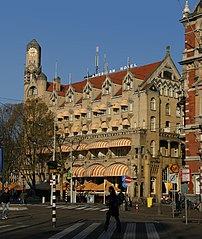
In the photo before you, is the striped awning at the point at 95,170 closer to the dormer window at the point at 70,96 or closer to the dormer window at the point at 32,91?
the dormer window at the point at 70,96

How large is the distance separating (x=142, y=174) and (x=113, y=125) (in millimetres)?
9763

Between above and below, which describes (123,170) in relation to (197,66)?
below

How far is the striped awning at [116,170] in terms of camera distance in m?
75.6

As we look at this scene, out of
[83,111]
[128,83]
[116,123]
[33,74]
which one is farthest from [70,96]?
[128,83]

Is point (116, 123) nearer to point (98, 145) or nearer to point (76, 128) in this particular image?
point (98, 145)

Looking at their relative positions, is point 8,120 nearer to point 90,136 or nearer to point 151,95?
point 90,136

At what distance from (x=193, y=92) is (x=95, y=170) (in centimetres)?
3122

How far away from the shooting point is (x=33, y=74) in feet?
323

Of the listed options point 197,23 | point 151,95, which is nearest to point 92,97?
point 151,95

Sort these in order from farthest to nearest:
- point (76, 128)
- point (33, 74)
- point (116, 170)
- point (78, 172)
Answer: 1. point (33, 74)
2. point (76, 128)
3. point (78, 172)
4. point (116, 170)

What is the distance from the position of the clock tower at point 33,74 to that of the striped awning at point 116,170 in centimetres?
2491

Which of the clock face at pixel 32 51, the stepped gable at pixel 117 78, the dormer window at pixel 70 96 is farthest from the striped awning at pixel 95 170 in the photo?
the clock face at pixel 32 51

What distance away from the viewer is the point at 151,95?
77312 mm

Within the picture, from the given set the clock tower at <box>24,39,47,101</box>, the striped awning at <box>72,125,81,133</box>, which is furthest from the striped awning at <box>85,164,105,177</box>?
the clock tower at <box>24,39,47,101</box>
